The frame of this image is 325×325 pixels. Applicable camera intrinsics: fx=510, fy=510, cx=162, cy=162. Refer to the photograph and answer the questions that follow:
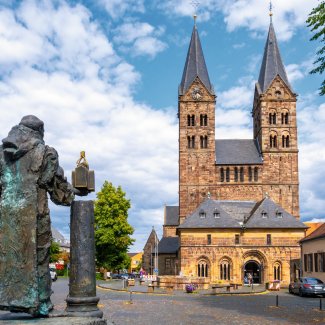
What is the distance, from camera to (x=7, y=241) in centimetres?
592

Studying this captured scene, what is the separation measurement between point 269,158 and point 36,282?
225 feet

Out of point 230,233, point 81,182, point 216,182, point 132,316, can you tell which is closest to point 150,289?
point 132,316

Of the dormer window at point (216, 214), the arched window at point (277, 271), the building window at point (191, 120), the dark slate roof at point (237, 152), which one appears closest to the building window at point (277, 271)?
the arched window at point (277, 271)

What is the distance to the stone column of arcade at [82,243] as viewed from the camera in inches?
272

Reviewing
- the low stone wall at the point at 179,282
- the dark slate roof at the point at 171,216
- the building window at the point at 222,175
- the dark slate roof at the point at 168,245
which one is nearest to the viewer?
the low stone wall at the point at 179,282

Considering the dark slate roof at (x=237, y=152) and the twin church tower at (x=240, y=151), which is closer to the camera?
the twin church tower at (x=240, y=151)

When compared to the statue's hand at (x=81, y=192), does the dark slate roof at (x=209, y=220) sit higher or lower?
higher

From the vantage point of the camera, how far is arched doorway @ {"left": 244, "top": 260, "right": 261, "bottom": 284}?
56.8m

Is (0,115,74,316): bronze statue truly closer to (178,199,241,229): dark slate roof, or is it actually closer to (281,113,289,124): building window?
(178,199,241,229): dark slate roof

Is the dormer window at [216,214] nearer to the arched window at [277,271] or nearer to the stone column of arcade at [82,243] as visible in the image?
the arched window at [277,271]

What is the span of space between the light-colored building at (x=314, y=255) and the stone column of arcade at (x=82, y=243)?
38116 mm

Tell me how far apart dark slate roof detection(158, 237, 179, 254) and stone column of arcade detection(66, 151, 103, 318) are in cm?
7410

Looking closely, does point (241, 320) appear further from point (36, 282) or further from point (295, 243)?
point (295, 243)

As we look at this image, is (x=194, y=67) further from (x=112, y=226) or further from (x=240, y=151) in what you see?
(x=112, y=226)
